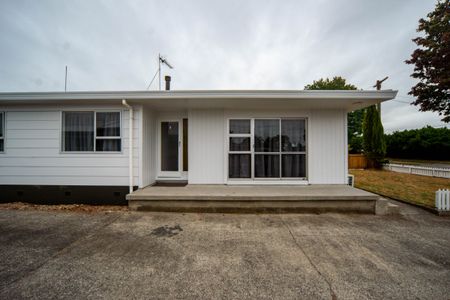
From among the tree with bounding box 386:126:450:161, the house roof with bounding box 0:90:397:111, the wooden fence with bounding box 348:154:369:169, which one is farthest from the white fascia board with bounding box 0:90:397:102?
the tree with bounding box 386:126:450:161

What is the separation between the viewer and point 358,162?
41.9 ft

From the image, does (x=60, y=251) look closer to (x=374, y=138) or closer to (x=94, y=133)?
(x=94, y=133)

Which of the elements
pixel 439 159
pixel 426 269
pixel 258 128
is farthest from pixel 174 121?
pixel 439 159

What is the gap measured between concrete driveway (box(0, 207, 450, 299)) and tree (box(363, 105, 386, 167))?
9550mm

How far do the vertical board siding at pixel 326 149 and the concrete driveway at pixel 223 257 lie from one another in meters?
1.52

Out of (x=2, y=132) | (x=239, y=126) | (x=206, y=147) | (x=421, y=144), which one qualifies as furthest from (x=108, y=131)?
(x=421, y=144)

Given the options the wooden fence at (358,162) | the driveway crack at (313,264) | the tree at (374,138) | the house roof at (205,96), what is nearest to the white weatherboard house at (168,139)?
the house roof at (205,96)

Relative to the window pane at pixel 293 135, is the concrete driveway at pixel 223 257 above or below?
below

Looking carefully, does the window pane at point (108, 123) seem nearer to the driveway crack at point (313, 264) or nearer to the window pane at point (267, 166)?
the window pane at point (267, 166)

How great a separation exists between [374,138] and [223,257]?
1375 cm

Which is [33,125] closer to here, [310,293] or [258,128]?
[258,128]

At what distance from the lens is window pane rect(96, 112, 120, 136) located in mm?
4867

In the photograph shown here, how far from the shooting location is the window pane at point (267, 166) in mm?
5422

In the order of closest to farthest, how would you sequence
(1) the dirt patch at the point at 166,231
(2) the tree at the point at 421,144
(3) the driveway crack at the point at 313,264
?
1. (3) the driveway crack at the point at 313,264
2. (1) the dirt patch at the point at 166,231
3. (2) the tree at the point at 421,144
